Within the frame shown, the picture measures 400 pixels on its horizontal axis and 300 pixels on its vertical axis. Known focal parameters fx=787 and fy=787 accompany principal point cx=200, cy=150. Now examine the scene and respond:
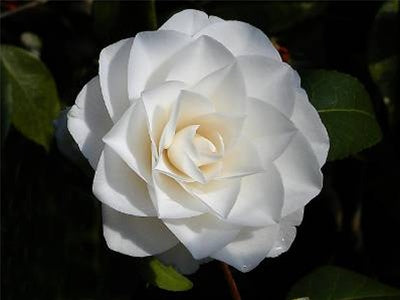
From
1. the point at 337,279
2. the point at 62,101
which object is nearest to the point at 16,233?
the point at 62,101

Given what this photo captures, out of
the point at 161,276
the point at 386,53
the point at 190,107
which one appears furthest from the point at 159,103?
the point at 386,53

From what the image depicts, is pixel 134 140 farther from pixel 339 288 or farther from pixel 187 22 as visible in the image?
pixel 339 288

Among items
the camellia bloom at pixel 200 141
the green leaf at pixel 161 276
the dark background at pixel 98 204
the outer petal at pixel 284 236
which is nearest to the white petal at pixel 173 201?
the camellia bloom at pixel 200 141

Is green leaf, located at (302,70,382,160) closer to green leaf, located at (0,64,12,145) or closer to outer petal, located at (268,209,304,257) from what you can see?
outer petal, located at (268,209,304,257)

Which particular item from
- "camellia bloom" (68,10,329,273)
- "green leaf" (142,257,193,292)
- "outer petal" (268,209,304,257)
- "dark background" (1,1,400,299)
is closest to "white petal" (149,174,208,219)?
"camellia bloom" (68,10,329,273)

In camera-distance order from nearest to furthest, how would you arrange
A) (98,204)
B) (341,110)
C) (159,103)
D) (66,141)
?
(159,103) → (66,141) → (341,110) → (98,204)

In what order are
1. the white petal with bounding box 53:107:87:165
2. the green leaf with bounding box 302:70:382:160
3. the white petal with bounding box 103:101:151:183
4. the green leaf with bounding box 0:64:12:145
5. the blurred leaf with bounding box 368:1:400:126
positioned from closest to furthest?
the white petal with bounding box 103:101:151:183
the white petal with bounding box 53:107:87:165
the green leaf with bounding box 302:70:382:160
the green leaf with bounding box 0:64:12:145
the blurred leaf with bounding box 368:1:400:126
